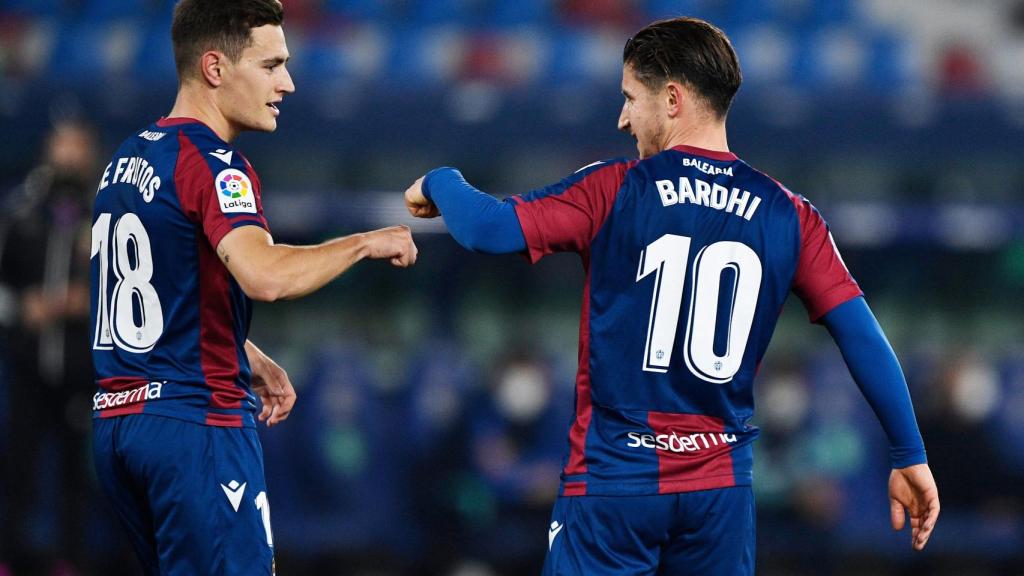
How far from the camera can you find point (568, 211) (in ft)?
10.8

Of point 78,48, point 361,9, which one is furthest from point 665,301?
point 361,9

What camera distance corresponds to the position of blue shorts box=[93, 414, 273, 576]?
3373mm

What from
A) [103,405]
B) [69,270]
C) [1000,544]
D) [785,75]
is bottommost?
[1000,544]

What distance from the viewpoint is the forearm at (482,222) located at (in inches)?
130

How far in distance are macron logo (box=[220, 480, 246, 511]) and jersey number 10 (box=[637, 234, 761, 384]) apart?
1127 millimetres

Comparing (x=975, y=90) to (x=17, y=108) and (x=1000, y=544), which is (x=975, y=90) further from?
(x=17, y=108)

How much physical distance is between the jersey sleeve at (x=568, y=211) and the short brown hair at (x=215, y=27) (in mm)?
919

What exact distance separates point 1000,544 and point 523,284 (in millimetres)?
3347

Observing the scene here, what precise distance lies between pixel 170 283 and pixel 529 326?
5.01 meters

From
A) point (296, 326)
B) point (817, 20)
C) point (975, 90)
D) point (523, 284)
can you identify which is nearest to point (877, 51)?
point (817, 20)

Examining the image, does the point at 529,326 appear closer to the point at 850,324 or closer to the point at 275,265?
the point at 850,324

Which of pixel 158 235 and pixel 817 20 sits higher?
pixel 817 20

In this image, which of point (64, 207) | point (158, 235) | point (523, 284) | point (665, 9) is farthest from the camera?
point (665, 9)

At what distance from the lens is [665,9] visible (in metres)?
11.4
